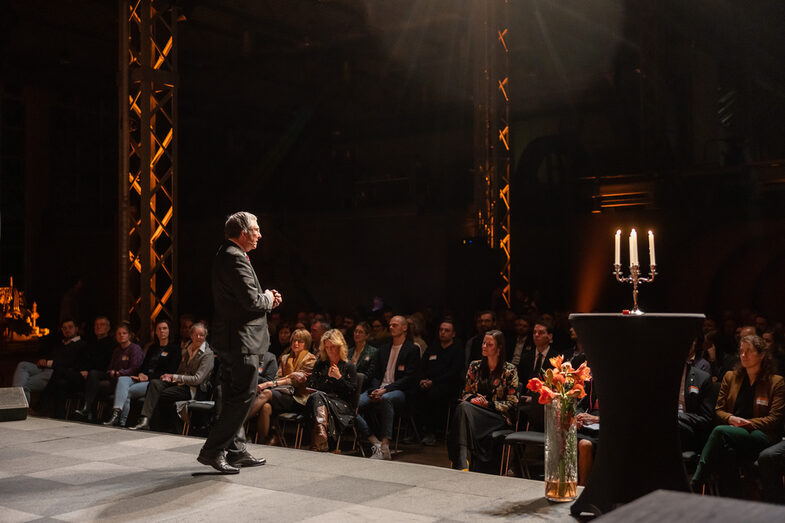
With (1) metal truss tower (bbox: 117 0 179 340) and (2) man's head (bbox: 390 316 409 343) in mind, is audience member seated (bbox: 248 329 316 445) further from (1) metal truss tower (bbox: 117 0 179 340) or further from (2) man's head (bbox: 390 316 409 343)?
(1) metal truss tower (bbox: 117 0 179 340)

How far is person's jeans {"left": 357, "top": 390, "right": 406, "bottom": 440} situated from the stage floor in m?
1.67

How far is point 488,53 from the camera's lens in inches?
391

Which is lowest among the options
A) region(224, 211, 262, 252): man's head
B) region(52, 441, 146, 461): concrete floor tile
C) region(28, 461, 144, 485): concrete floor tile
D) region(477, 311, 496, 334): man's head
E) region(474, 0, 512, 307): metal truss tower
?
region(52, 441, 146, 461): concrete floor tile

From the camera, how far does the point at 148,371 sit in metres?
8.54

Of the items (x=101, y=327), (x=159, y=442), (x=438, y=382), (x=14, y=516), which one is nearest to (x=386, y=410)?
(x=438, y=382)

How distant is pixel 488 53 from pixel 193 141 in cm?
1083

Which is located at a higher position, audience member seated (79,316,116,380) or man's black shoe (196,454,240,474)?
audience member seated (79,316,116,380)

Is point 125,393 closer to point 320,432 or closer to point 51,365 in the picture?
point 51,365

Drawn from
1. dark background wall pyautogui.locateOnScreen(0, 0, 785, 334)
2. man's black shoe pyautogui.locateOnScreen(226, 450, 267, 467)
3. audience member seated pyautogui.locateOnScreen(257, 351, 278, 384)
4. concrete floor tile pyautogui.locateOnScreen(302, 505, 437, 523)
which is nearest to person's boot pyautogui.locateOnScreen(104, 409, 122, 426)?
audience member seated pyautogui.locateOnScreen(257, 351, 278, 384)

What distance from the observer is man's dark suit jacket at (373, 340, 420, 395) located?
24.5 ft

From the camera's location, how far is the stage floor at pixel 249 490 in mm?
3727

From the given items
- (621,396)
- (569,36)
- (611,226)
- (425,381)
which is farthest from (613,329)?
(569,36)

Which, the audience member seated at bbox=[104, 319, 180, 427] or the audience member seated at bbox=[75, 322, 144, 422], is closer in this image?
the audience member seated at bbox=[104, 319, 180, 427]

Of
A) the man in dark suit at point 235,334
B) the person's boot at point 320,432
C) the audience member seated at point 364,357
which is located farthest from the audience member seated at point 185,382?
the man in dark suit at point 235,334
